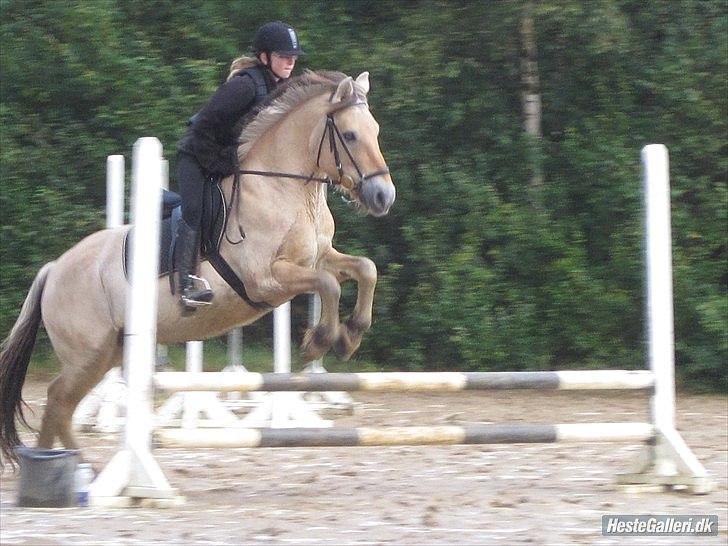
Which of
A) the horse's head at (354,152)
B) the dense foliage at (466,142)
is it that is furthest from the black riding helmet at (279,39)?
the dense foliage at (466,142)

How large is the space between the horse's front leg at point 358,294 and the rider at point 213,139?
607 millimetres

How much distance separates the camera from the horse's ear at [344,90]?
5.14 m

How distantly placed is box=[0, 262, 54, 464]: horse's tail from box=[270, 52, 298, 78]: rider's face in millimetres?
1513

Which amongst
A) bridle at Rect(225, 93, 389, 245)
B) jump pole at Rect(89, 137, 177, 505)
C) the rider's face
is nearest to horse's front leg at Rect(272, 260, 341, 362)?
bridle at Rect(225, 93, 389, 245)

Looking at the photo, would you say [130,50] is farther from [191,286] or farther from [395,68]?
[191,286]

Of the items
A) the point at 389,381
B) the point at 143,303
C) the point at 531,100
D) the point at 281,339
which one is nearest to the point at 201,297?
the point at 143,303

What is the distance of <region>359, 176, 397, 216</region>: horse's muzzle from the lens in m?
4.86

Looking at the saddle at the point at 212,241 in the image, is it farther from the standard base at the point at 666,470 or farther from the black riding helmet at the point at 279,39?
the standard base at the point at 666,470

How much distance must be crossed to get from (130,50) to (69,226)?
1628 millimetres

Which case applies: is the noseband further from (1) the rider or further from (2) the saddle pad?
(2) the saddle pad

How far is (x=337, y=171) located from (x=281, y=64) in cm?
62

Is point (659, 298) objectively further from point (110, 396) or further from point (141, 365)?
point (110, 396)

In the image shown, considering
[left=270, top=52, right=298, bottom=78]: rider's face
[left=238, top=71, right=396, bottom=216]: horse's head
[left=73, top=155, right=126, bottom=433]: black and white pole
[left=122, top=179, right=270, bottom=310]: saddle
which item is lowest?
[left=73, top=155, right=126, bottom=433]: black and white pole

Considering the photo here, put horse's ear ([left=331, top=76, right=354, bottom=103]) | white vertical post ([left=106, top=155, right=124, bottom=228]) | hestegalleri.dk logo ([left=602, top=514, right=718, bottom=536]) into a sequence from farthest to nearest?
1. white vertical post ([left=106, top=155, right=124, bottom=228])
2. horse's ear ([left=331, top=76, right=354, bottom=103])
3. hestegalleri.dk logo ([left=602, top=514, right=718, bottom=536])
